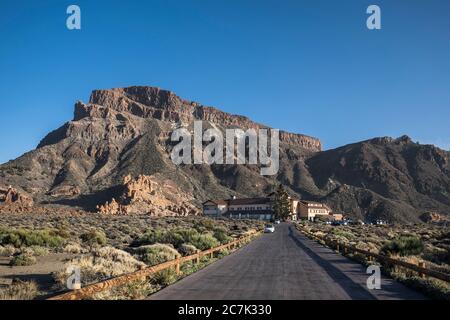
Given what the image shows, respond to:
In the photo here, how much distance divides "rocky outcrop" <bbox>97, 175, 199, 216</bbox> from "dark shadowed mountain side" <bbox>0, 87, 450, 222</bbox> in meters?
3.58

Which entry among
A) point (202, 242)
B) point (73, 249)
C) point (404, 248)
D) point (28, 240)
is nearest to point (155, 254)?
point (73, 249)

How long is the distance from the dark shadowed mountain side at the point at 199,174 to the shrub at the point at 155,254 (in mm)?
96017

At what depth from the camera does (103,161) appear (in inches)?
6309

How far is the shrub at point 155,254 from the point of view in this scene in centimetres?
2092

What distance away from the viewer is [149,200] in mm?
125750

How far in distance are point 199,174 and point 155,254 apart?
153 metres

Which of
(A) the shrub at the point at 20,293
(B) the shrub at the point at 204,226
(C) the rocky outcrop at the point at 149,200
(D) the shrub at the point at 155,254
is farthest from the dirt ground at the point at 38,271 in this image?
(C) the rocky outcrop at the point at 149,200

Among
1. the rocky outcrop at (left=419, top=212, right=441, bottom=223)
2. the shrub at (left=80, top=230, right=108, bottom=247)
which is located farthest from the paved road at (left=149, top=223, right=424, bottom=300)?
the rocky outcrop at (left=419, top=212, right=441, bottom=223)

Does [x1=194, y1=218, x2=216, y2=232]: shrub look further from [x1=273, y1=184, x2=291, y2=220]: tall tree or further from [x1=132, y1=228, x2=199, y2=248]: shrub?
[x1=273, y1=184, x2=291, y2=220]: tall tree

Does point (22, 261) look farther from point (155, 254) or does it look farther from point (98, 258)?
point (155, 254)

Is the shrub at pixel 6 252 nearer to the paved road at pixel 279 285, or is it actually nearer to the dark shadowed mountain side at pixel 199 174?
the paved road at pixel 279 285

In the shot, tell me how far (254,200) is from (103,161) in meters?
55.9
